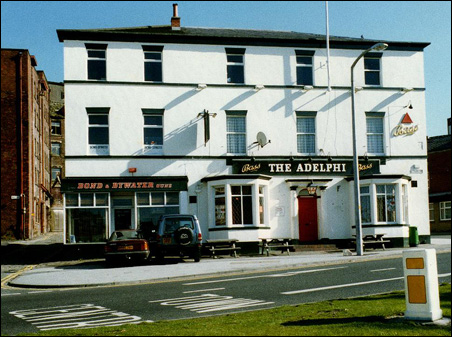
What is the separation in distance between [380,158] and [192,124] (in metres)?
10.9

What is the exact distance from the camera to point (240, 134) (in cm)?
3102

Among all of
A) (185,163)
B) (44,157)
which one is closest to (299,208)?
(185,163)

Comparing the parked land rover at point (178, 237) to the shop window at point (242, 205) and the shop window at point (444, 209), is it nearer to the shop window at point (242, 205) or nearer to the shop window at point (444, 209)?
the shop window at point (242, 205)

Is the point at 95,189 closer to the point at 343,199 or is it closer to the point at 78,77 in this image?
the point at 78,77

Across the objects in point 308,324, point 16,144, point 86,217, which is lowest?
point 308,324

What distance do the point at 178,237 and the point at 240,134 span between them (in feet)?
29.5

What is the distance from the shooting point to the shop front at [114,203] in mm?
28250

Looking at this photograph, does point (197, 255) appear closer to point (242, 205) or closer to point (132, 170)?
point (242, 205)

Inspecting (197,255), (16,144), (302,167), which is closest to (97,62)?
(197,255)

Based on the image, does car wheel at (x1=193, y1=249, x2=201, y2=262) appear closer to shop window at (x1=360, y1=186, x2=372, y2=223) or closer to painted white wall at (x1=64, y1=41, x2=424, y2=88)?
painted white wall at (x1=64, y1=41, x2=424, y2=88)

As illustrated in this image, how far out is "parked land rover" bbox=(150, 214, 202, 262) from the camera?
23.9m

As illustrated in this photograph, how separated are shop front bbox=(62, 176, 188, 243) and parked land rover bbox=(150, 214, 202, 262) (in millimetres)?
4287

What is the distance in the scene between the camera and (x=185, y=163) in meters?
29.9

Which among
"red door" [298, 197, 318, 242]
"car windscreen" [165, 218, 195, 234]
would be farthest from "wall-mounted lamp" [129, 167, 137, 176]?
"red door" [298, 197, 318, 242]
